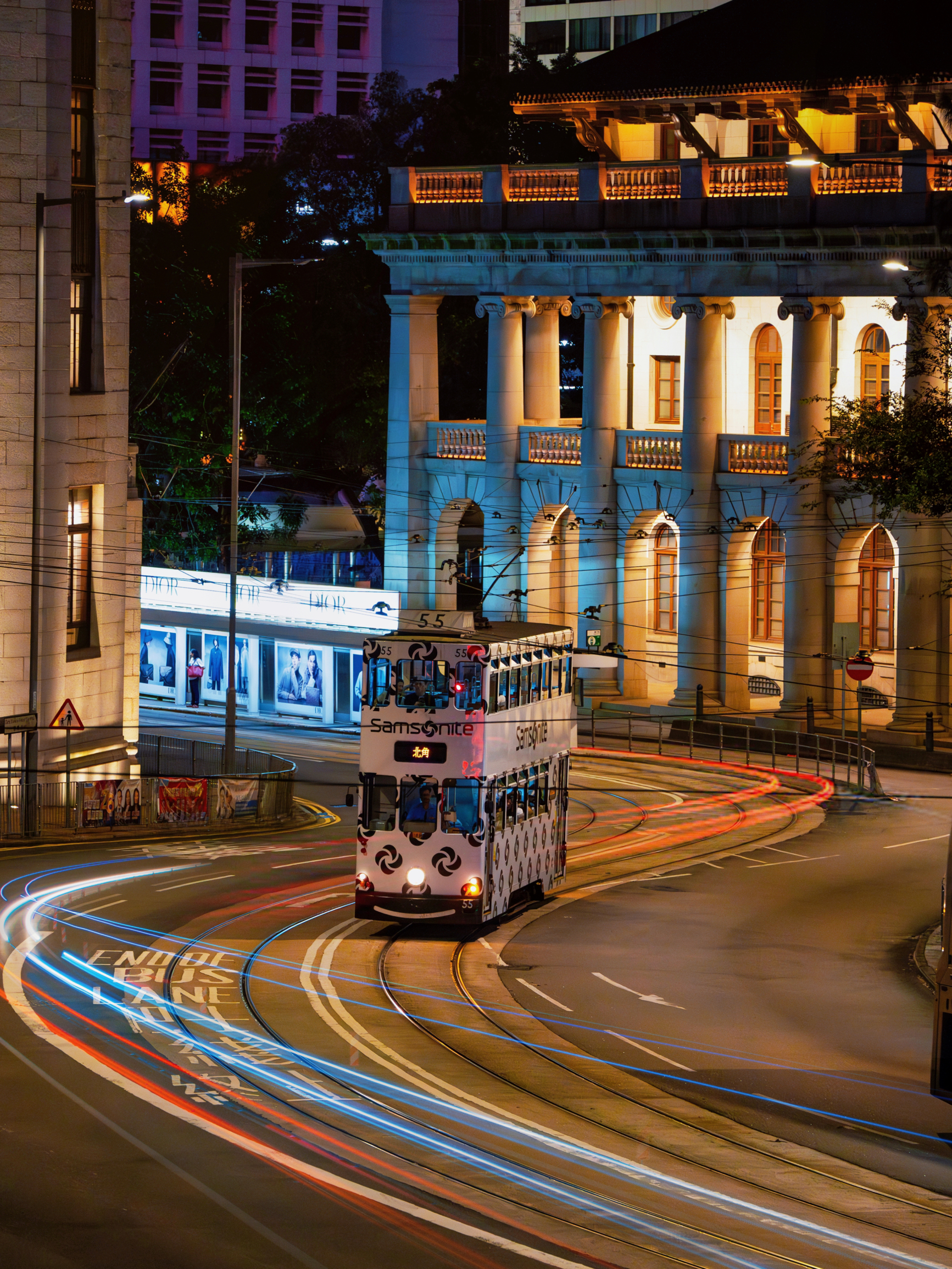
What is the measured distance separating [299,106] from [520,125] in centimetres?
7491

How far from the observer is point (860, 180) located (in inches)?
2245

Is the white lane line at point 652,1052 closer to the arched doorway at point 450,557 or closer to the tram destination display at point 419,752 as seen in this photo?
the tram destination display at point 419,752

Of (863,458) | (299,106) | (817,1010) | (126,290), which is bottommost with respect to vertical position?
(817,1010)

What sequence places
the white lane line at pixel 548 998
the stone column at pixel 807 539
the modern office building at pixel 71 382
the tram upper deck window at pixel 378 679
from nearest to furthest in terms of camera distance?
the white lane line at pixel 548 998 → the tram upper deck window at pixel 378 679 → the modern office building at pixel 71 382 → the stone column at pixel 807 539

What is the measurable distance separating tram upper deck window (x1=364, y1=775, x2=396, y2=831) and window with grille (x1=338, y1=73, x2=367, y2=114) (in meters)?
134

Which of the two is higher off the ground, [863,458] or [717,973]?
[863,458]

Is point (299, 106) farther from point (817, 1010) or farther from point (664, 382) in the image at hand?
point (817, 1010)

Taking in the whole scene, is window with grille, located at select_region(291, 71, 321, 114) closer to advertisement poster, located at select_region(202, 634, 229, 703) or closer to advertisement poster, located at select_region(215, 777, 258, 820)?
advertisement poster, located at select_region(202, 634, 229, 703)

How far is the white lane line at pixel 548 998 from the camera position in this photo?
29750mm

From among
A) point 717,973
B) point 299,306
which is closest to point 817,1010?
point 717,973

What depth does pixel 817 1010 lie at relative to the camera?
3002cm

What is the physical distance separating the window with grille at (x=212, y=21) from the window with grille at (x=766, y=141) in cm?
10013

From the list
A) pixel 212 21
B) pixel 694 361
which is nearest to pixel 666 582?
pixel 694 361

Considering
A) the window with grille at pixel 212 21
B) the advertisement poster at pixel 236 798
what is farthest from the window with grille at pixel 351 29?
the advertisement poster at pixel 236 798
